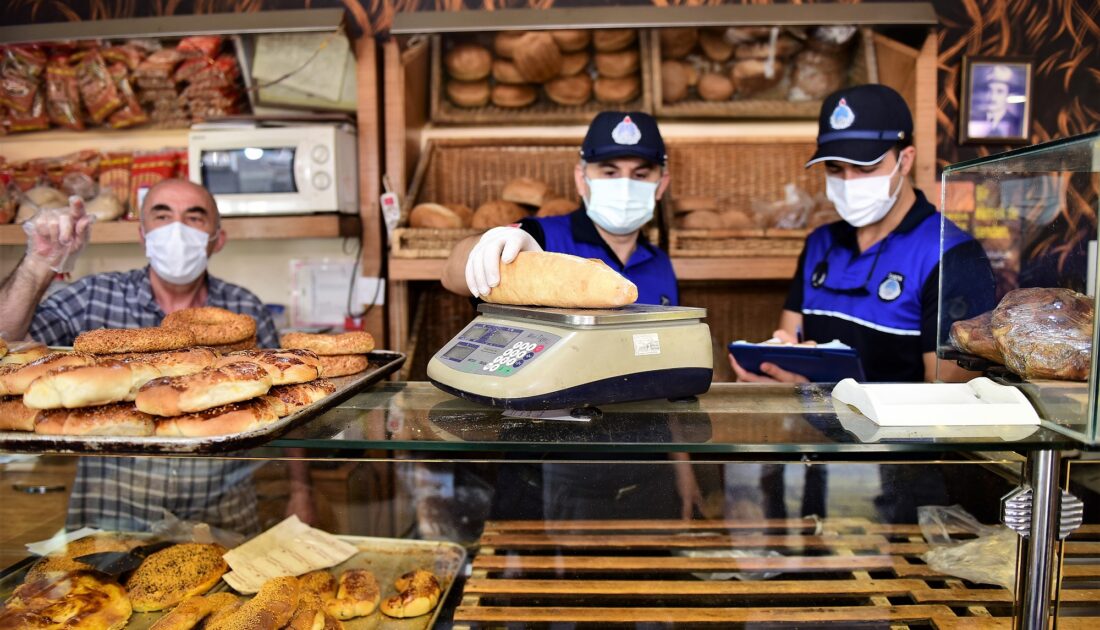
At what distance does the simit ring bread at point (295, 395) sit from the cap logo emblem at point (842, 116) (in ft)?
6.01

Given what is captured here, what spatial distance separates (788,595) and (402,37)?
10.1 ft

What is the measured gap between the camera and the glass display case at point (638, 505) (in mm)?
1155

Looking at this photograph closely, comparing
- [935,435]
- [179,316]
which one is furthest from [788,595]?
[179,316]

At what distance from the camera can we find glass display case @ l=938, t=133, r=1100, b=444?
A: 1109 millimetres

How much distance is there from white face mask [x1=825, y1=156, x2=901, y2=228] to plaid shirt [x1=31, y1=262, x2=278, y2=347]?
7.41ft

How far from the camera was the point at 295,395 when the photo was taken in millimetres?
1272

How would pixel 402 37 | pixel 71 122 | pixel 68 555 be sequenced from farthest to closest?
pixel 71 122, pixel 402 37, pixel 68 555

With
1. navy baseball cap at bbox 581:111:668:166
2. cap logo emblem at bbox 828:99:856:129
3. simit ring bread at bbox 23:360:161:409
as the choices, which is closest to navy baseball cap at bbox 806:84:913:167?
cap logo emblem at bbox 828:99:856:129

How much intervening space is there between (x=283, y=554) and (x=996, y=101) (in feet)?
12.9

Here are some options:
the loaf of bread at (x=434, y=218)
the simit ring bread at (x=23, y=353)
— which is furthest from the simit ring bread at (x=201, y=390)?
the loaf of bread at (x=434, y=218)

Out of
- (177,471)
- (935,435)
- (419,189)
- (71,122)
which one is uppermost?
(71,122)

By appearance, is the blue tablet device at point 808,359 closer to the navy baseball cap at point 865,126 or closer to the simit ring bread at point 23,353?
the navy baseball cap at point 865,126

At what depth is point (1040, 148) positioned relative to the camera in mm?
1174

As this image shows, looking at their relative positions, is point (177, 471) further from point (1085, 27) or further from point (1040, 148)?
point (1085, 27)
